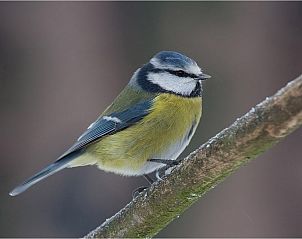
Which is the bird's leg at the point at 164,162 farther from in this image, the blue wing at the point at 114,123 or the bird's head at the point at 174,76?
the bird's head at the point at 174,76

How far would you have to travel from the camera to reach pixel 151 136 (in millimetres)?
2305

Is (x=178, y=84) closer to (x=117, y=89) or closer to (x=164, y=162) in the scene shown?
(x=164, y=162)

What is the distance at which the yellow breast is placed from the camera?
2.30m

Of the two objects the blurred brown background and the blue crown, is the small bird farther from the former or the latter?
the blurred brown background

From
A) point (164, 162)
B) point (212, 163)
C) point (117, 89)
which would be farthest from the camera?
point (117, 89)

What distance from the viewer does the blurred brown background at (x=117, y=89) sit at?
376 cm

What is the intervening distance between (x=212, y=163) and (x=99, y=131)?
989 mm

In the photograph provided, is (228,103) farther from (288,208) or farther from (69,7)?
(69,7)

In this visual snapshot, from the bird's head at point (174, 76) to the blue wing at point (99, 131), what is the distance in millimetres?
99

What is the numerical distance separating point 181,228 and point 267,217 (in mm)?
524

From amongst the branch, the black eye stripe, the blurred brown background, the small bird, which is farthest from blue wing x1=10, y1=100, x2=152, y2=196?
the blurred brown background

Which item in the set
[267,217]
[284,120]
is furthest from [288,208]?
[284,120]

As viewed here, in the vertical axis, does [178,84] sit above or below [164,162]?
above

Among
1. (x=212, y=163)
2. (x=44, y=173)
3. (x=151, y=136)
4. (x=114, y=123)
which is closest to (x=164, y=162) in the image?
(x=151, y=136)
